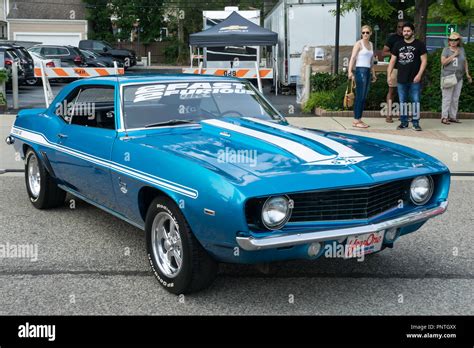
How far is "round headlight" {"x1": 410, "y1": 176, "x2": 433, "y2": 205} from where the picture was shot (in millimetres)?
4484

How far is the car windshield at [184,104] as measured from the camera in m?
5.25

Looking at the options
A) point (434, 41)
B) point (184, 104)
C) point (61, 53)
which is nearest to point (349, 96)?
point (184, 104)

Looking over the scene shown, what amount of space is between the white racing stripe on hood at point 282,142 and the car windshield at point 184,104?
25 cm

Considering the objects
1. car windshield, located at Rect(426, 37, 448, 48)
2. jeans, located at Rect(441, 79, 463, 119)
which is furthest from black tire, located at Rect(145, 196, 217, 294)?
car windshield, located at Rect(426, 37, 448, 48)

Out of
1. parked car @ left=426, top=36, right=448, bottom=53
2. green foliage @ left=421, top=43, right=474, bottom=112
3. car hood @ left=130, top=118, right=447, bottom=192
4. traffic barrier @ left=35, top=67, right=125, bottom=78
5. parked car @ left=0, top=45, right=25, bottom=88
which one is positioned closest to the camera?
car hood @ left=130, top=118, right=447, bottom=192

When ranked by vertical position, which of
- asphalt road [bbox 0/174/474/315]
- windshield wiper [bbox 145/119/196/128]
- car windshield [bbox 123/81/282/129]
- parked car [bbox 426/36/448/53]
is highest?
parked car [bbox 426/36/448/53]

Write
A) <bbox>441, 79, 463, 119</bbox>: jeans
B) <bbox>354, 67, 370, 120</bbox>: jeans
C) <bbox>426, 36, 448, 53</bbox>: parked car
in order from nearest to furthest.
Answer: <bbox>354, 67, 370, 120</bbox>: jeans, <bbox>441, 79, 463, 119</bbox>: jeans, <bbox>426, 36, 448, 53</bbox>: parked car

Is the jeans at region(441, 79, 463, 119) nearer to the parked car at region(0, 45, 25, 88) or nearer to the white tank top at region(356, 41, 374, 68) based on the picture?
the white tank top at region(356, 41, 374, 68)

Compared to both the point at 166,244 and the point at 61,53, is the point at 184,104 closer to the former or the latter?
the point at 166,244

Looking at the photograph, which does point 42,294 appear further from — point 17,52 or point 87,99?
point 17,52

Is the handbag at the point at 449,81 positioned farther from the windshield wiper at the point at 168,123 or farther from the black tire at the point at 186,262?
the black tire at the point at 186,262

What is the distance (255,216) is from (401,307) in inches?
47.1

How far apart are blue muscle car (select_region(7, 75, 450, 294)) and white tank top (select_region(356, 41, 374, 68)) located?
6287 millimetres

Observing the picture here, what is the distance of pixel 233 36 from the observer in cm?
1862
